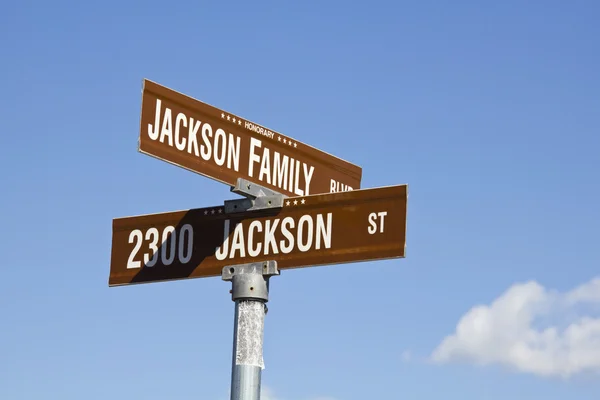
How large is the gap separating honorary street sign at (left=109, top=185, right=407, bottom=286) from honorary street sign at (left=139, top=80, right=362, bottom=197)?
344 millimetres

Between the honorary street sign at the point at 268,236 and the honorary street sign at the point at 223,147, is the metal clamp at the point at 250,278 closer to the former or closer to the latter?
the honorary street sign at the point at 268,236

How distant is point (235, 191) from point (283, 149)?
659 mm

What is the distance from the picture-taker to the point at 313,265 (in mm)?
7582

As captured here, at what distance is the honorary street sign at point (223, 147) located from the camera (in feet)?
24.5

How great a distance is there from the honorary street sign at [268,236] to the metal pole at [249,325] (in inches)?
7.2

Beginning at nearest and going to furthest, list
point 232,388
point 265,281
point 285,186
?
point 232,388
point 265,281
point 285,186

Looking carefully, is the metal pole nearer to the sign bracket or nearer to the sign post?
the sign post

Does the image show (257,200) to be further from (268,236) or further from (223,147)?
(223,147)

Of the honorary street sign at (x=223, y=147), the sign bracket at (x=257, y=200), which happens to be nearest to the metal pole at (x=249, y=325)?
the sign bracket at (x=257, y=200)

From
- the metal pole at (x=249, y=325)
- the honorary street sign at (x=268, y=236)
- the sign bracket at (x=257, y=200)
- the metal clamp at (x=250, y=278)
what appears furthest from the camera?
the sign bracket at (x=257, y=200)

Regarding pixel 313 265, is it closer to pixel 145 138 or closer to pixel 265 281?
pixel 265 281

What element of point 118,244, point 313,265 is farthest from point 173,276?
point 313,265

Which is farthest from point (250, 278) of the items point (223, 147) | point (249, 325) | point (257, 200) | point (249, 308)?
point (223, 147)

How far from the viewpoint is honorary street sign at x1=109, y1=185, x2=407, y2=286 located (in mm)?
7449
